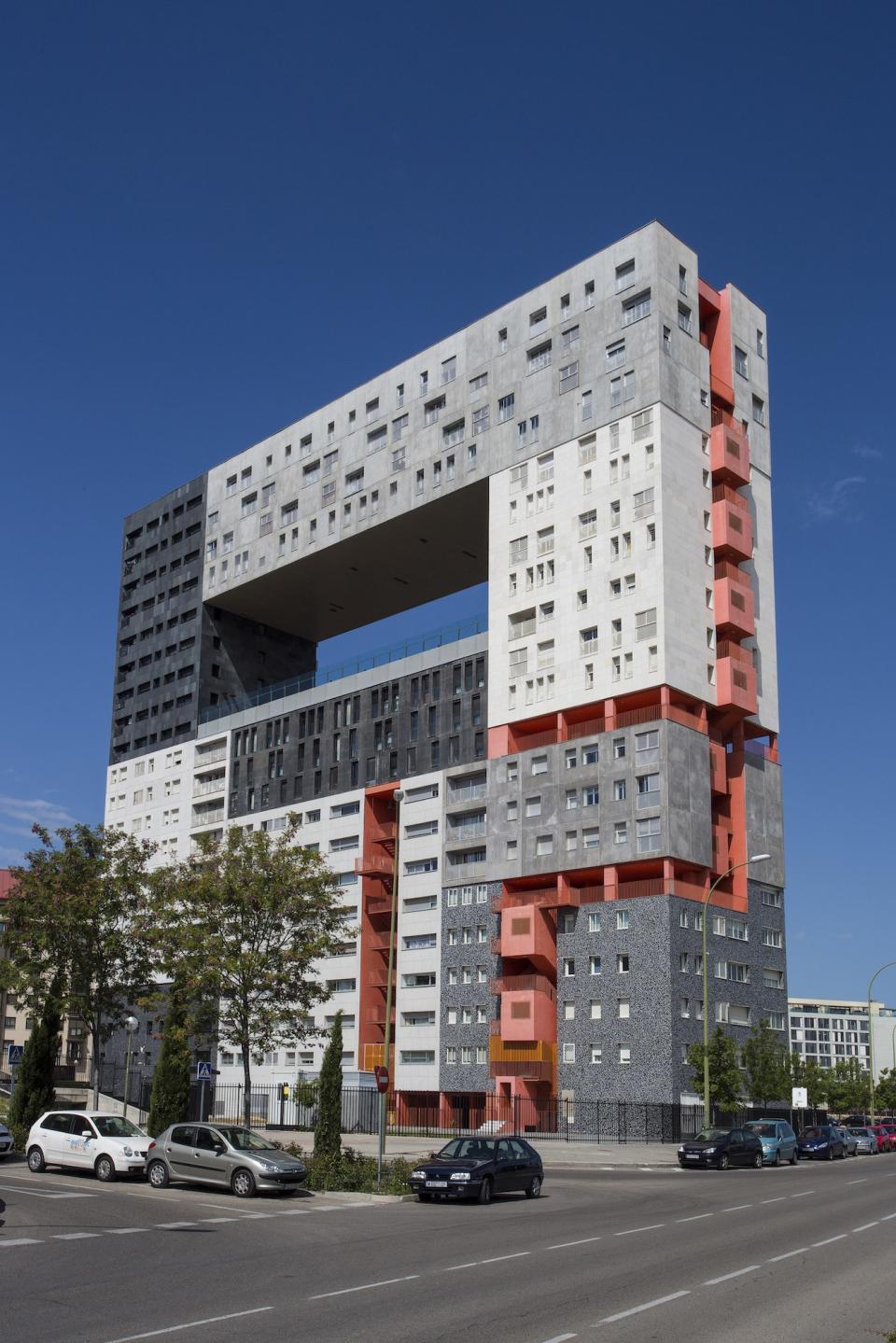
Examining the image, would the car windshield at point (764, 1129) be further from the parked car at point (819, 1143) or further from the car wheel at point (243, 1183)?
the car wheel at point (243, 1183)

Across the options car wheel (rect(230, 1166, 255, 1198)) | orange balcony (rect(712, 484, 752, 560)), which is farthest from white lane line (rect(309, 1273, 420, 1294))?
orange balcony (rect(712, 484, 752, 560))

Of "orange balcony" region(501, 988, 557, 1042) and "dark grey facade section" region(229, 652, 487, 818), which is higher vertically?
"dark grey facade section" region(229, 652, 487, 818)

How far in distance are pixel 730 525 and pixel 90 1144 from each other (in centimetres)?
5417

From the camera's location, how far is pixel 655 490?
74.0 m

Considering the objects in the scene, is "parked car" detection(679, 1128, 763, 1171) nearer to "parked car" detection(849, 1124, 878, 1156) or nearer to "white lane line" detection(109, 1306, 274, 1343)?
"parked car" detection(849, 1124, 878, 1156)

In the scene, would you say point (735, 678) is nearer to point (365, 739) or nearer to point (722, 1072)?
point (722, 1072)

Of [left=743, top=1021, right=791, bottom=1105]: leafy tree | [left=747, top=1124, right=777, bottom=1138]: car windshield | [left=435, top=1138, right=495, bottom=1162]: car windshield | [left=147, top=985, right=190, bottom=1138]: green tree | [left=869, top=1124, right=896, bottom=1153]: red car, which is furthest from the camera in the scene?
[left=869, top=1124, right=896, bottom=1153]: red car

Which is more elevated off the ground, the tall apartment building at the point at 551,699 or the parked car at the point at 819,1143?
the tall apartment building at the point at 551,699

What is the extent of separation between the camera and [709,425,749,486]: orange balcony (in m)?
77.6

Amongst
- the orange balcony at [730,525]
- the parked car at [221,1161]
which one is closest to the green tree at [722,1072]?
the orange balcony at [730,525]

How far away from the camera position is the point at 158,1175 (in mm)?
31203

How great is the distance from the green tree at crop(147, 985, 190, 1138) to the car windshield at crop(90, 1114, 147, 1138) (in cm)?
533

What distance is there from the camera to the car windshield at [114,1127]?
33.1 metres

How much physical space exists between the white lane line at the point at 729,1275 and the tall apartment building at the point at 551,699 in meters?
49.8
